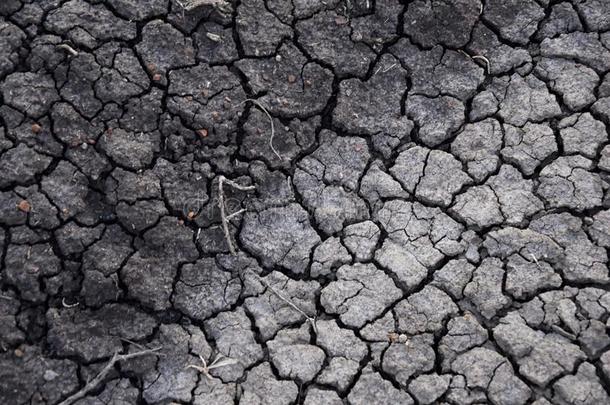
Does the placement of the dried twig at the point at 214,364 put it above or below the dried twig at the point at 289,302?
below

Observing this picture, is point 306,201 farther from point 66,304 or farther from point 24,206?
point 24,206

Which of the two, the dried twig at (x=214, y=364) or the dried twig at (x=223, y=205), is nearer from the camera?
the dried twig at (x=214, y=364)

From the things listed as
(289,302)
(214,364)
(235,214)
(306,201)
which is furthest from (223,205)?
(214,364)

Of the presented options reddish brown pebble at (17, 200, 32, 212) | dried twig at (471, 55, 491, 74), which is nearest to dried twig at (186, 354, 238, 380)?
reddish brown pebble at (17, 200, 32, 212)

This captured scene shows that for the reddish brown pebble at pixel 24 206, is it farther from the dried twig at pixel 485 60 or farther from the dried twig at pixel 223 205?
the dried twig at pixel 485 60

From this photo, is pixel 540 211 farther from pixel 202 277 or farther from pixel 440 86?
pixel 202 277

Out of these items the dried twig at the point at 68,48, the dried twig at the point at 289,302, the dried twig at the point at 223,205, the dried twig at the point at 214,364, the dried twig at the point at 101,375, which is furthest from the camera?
the dried twig at the point at 68,48

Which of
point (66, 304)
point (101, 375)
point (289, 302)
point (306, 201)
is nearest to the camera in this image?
point (101, 375)

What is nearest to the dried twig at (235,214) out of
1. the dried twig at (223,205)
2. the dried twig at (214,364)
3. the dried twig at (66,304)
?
the dried twig at (223,205)

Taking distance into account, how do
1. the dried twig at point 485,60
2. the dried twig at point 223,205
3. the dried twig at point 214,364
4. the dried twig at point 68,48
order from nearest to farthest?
the dried twig at point 214,364 < the dried twig at point 223,205 < the dried twig at point 68,48 < the dried twig at point 485,60
